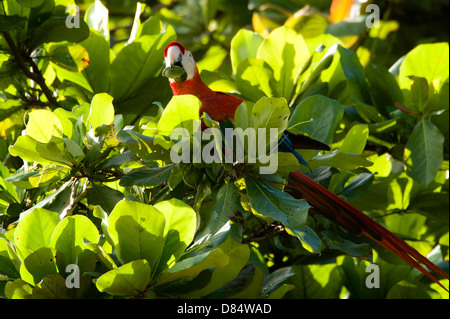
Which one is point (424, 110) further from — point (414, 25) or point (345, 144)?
point (414, 25)

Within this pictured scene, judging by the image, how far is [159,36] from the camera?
1.38m

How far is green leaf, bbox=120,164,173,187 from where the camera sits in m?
0.98

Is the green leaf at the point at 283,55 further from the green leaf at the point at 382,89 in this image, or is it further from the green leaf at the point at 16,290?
the green leaf at the point at 16,290

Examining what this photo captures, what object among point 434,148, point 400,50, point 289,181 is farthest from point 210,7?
point 289,181

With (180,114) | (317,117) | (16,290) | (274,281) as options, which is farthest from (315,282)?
(16,290)

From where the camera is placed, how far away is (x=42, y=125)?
105cm

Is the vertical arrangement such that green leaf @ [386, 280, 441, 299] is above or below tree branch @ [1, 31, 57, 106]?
below

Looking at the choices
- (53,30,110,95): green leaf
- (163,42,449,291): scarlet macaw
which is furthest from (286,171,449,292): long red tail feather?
(53,30,110,95): green leaf

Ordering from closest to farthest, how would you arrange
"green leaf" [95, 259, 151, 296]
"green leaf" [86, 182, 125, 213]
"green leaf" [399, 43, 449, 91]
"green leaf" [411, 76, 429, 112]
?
"green leaf" [95, 259, 151, 296] < "green leaf" [86, 182, 125, 213] < "green leaf" [411, 76, 429, 112] < "green leaf" [399, 43, 449, 91]

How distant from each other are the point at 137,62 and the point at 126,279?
675mm

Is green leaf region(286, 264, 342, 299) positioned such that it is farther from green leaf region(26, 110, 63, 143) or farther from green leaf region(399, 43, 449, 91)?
green leaf region(26, 110, 63, 143)

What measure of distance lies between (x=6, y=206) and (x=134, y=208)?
1.36 ft

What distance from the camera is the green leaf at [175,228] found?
918 mm

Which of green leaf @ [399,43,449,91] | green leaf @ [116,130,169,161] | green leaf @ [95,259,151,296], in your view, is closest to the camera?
green leaf @ [95,259,151,296]
